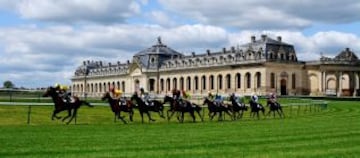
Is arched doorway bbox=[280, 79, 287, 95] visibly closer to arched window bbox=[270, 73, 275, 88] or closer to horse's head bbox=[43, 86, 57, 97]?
arched window bbox=[270, 73, 275, 88]

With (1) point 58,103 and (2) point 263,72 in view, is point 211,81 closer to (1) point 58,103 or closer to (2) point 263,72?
(2) point 263,72

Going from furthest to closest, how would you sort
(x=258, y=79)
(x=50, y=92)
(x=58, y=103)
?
(x=258, y=79) → (x=58, y=103) → (x=50, y=92)

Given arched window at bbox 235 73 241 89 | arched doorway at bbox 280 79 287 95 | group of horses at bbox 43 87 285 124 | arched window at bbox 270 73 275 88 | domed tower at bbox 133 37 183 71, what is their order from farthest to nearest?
1. domed tower at bbox 133 37 183 71
2. arched window at bbox 235 73 241 89
3. arched doorway at bbox 280 79 287 95
4. arched window at bbox 270 73 275 88
5. group of horses at bbox 43 87 285 124

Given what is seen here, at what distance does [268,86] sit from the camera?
94.9m

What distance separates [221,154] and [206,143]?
9.26ft

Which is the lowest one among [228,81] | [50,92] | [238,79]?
[50,92]

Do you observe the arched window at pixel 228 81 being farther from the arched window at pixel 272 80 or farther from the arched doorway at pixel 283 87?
the arched doorway at pixel 283 87

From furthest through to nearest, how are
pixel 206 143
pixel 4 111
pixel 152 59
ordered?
pixel 152 59, pixel 4 111, pixel 206 143

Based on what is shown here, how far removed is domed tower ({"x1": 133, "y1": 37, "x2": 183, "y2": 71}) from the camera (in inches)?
4737

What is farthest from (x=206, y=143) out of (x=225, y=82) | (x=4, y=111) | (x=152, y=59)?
(x=152, y=59)

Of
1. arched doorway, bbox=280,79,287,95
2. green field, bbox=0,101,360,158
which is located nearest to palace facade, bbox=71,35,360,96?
arched doorway, bbox=280,79,287,95

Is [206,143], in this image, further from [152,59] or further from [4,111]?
[152,59]

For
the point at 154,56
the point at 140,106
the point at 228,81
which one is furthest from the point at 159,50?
the point at 140,106

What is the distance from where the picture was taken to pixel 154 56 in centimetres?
12031
